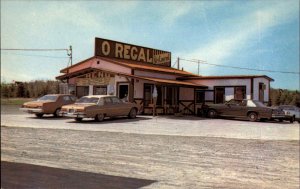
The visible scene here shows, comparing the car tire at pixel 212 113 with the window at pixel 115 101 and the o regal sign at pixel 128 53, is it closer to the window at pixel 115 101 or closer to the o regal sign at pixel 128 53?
the o regal sign at pixel 128 53

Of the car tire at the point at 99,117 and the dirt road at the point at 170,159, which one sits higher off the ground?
the car tire at the point at 99,117

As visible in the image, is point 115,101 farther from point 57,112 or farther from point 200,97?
point 200,97

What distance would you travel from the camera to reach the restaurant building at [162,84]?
20641mm

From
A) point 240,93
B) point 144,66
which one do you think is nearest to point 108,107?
point 144,66

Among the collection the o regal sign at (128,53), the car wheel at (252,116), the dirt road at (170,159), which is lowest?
the dirt road at (170,159)

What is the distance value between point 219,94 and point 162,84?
576 cm

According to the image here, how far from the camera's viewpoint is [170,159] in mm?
7191

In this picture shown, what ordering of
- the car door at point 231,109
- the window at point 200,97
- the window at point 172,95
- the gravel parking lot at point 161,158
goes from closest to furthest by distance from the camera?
the gravel parking lot at point 161,158 < the car door at point 231,109 < the window at point 172,95 < the window at point 200,97

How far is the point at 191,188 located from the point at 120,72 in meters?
15.9

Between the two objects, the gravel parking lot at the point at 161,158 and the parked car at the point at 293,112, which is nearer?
the gravel parking lot at the point at 161,158

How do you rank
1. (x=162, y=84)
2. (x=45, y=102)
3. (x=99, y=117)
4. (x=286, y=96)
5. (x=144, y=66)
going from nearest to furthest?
(x=45, y=102) < (x=286, y=96) < (x=99, y=117) < (x=162, y=84) < (x=144, y=66)

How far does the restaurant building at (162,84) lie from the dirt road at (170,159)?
10571 millimetres

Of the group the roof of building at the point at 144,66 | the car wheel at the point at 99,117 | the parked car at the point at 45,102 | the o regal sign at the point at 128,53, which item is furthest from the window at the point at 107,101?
the parked car at the point at 45,102

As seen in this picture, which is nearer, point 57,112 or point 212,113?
point 57,112
